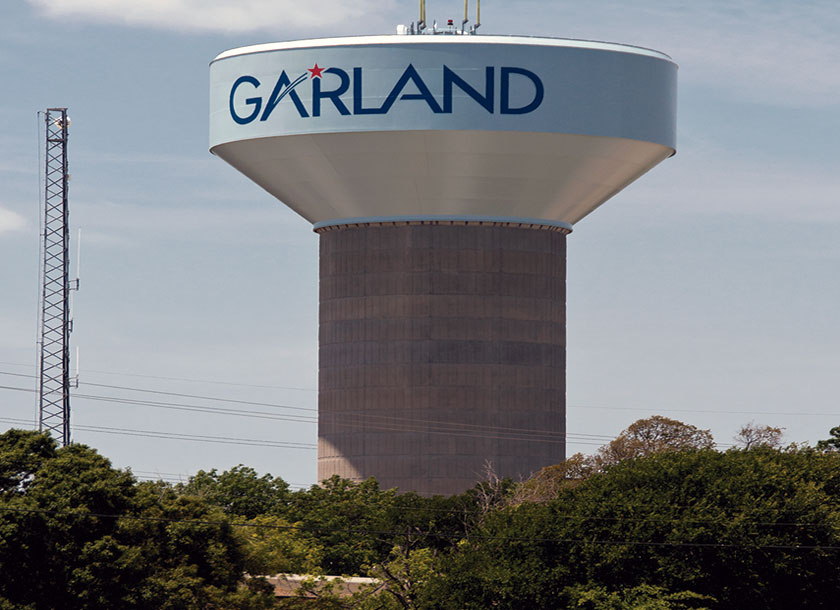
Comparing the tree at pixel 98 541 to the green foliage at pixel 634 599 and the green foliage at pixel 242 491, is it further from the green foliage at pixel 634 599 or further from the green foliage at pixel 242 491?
the green foliage at pixel 242 491

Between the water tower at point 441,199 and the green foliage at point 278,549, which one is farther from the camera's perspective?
the water tower at point 441,199

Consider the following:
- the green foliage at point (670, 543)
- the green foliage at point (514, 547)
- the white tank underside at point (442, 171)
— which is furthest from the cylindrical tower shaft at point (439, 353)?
the green foliage at point (670, 543)

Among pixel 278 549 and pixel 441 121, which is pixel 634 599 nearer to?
pixel 278 549

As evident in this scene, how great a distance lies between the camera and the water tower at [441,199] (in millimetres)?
76500

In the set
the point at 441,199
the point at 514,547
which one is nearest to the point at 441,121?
the point at 441,199

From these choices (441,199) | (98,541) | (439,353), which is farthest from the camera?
(439,353)

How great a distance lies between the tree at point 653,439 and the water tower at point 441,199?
852cm

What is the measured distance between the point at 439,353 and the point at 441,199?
7812mm

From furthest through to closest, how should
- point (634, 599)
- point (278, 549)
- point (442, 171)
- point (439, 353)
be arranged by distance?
point (439, 353)
point (442, 171)
point (278, 549)
point (634, 599)

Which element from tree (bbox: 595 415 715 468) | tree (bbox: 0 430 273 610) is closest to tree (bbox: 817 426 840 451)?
tree (bbox: 595 415 715 468)

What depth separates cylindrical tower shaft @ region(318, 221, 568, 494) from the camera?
82.4 m

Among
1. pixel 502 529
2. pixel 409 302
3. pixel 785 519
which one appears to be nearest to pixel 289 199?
pixel 409 302

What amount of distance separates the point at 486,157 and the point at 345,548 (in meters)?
A: 19.4

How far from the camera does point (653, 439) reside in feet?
316
